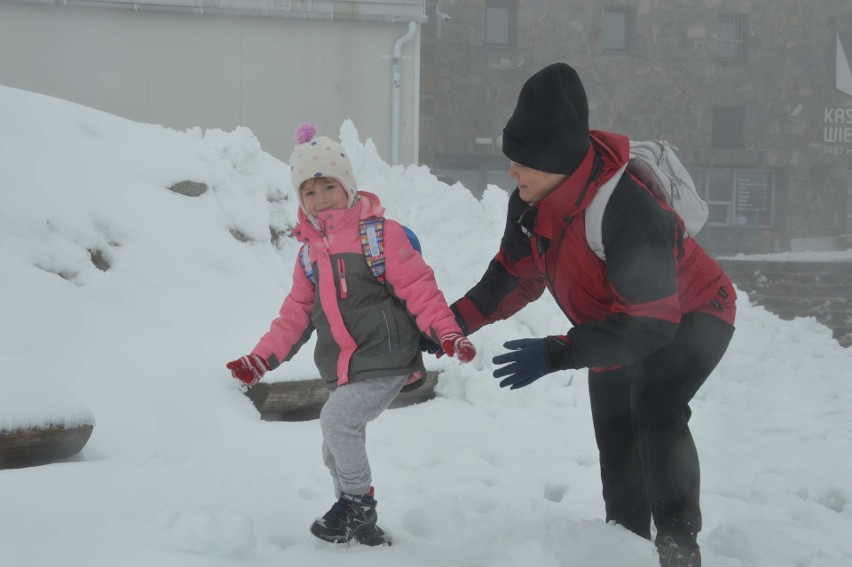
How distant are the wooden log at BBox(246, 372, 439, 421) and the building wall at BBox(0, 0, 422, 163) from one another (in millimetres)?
8572

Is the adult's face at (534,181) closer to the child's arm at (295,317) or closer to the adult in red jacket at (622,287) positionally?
the adult in red jacket at (622,287)

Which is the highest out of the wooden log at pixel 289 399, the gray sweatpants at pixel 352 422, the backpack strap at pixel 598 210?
the backpack strap at pixel 598 210

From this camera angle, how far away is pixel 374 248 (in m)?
3.14

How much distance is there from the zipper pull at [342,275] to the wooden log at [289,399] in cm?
218

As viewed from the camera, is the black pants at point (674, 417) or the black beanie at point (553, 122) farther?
the black pants at point (674, 417)

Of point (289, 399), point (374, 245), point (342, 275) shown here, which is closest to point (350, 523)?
point (342, 275)

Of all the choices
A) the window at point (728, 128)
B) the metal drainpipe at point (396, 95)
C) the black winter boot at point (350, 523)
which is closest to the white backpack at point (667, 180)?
the black winter boot at point (350, 523)

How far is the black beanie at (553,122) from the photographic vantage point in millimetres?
2561

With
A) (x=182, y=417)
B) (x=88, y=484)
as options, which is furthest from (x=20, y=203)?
(x=88, y=484)

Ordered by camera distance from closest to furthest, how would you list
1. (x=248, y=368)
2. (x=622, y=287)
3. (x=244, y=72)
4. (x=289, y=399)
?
(x=622, y=287), (x=248, y=368), (x=289, y=399), (x=244, y=72)

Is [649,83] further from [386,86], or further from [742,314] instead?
[742,314]

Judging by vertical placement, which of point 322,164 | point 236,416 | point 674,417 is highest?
point 322,164

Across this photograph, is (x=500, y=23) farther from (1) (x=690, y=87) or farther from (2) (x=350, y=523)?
(2) (x=350, y=523)

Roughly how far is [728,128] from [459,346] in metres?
Result: 21.1
